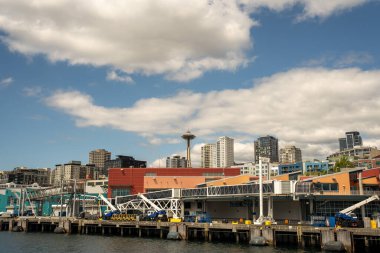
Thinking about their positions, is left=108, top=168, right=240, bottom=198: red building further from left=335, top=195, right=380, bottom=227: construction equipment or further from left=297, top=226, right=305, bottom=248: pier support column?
left=297, top=226, right=305, bottom=248: pier support column

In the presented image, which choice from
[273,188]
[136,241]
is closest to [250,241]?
[273,188]

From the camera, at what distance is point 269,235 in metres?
61.7

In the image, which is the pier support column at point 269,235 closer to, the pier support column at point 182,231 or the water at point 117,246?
the water at point 117,246

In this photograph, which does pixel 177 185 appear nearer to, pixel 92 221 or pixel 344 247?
pixel 92 221

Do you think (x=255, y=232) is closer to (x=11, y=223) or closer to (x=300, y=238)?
(x=300, y=238)

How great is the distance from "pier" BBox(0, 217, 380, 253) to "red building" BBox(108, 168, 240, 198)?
3048 centimetres

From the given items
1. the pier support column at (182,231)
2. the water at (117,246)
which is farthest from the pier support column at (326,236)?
the pier support column at (182,231)

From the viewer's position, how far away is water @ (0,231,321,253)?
2315 inches

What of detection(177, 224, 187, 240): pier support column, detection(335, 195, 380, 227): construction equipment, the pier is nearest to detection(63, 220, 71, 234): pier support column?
the pier

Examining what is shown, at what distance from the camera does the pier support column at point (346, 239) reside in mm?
52906

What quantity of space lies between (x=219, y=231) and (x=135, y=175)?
208 feet

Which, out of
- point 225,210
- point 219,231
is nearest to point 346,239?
point 219,231

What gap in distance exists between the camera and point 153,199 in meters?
102

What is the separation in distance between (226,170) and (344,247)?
7921cm
